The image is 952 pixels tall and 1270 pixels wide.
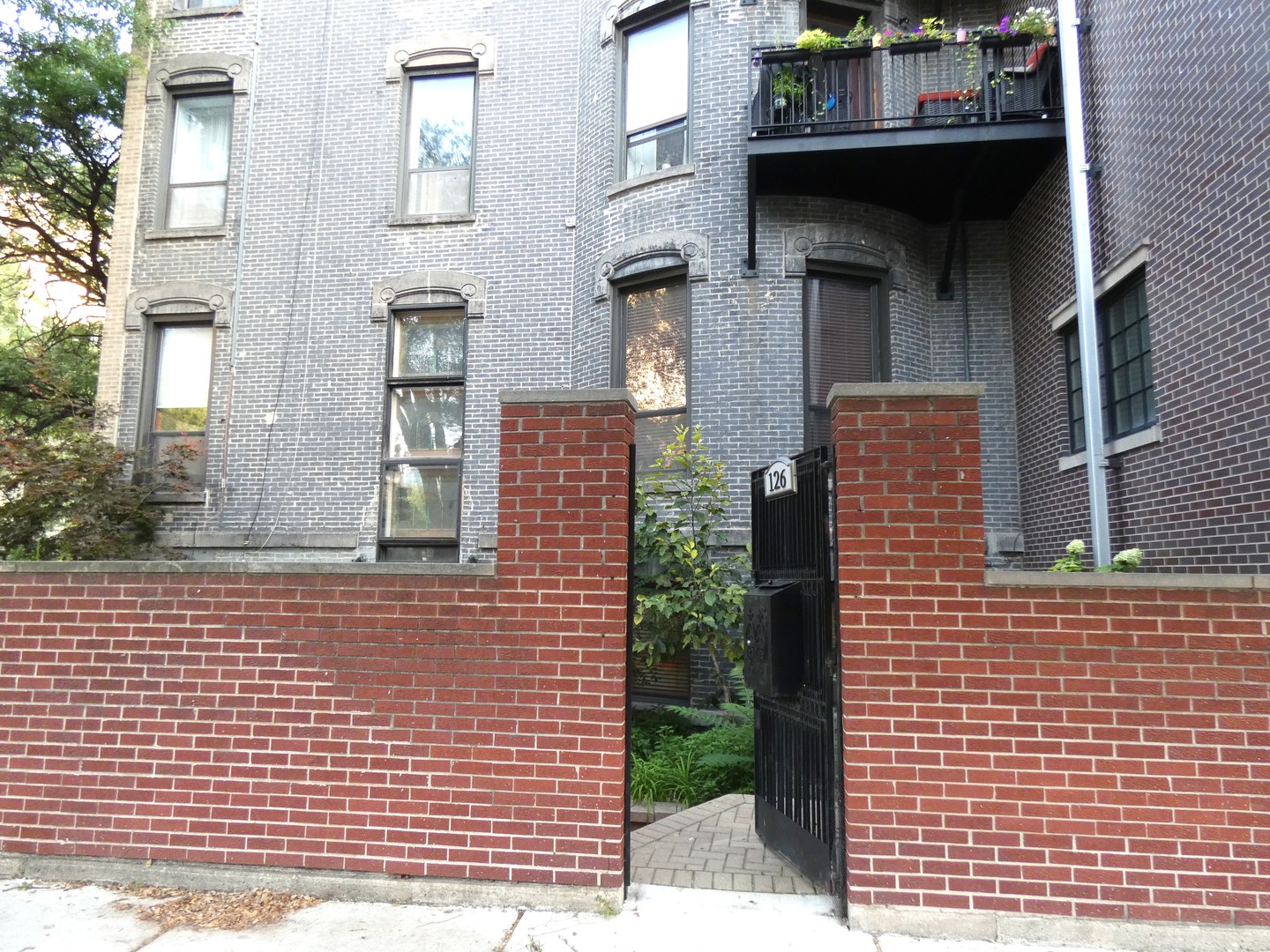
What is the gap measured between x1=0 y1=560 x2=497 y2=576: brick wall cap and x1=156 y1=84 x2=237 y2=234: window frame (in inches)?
300

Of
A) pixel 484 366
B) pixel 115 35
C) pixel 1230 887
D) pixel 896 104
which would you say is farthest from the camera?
pixel 115 35

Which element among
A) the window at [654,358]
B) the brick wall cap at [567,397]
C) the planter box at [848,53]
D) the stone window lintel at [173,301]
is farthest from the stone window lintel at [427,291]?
the brick wall cap at [567,397]

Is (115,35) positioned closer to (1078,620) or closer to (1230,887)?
(1078,620)

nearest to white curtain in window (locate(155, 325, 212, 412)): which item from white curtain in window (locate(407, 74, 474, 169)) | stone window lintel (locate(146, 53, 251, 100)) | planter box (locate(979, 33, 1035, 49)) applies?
stone window lintel (locate(146, 53, 251, 100))

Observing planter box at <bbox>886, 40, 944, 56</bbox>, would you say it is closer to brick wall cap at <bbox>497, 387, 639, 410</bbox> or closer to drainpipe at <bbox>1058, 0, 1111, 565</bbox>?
drainpipe at <bbox>1058, 0, 1111, 565</bbox>

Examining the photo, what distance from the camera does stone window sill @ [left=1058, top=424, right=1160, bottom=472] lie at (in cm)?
651

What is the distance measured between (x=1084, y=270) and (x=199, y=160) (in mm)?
11374

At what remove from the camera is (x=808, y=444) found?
8.36 metres

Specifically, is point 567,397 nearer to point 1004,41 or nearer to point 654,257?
point 654,257

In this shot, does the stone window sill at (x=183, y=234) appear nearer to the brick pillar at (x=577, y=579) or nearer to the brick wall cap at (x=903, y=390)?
the brick pillar at (x=577, y=579)

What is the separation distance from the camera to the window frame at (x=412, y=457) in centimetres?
984

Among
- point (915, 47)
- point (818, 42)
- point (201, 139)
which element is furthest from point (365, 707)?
point (201, 139)

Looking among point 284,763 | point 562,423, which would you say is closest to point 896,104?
point 562,423

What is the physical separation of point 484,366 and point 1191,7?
7639 mm
